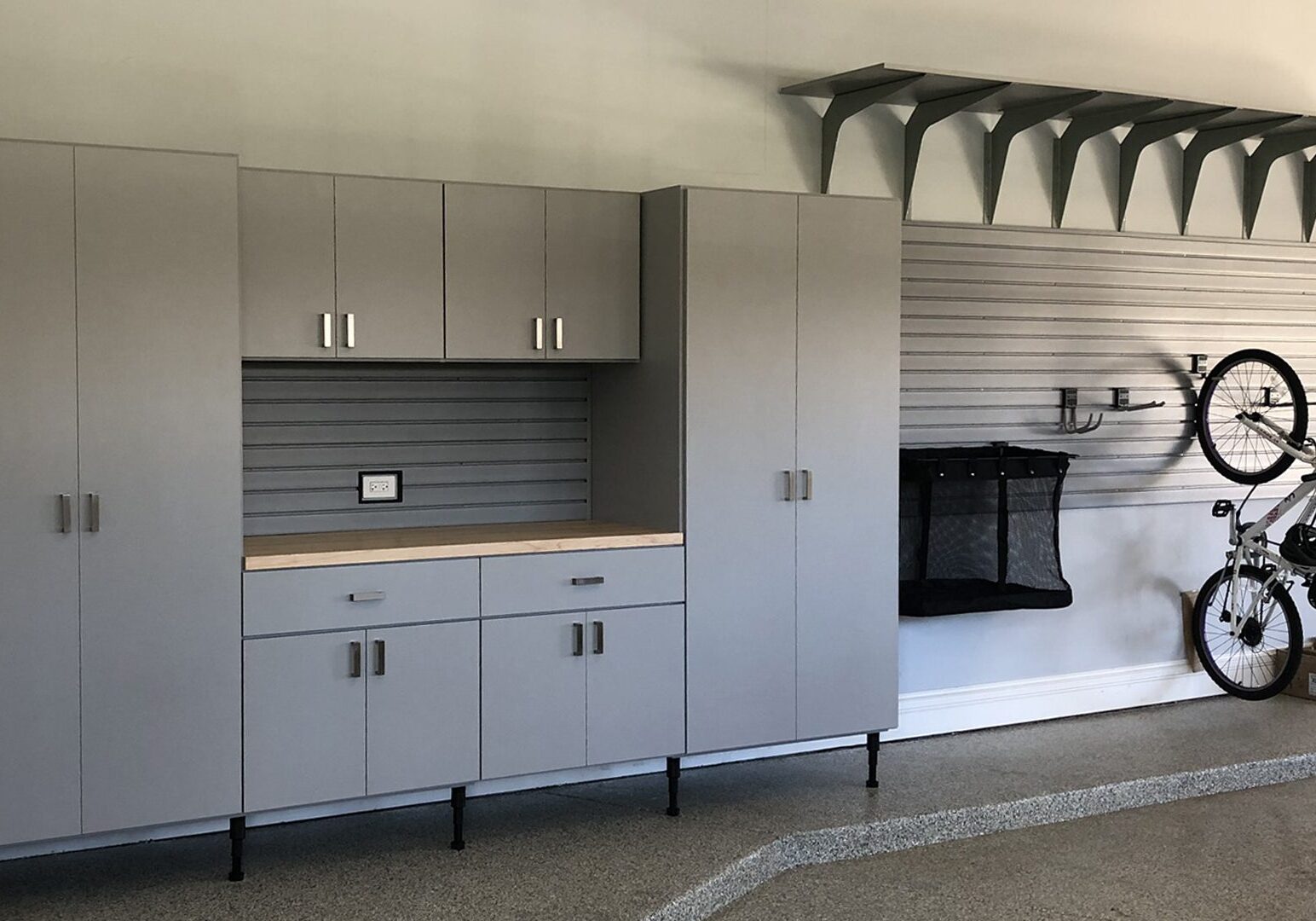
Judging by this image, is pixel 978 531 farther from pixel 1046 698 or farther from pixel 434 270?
pixel 434 270

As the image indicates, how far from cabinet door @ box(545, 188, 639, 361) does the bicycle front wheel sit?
3.02 m

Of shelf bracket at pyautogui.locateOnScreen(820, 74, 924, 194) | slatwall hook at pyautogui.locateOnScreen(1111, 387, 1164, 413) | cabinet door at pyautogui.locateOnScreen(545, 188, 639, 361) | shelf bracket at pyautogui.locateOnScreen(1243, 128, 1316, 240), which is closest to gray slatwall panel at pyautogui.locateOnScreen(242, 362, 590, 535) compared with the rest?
cabinet door at pyautogui.locateOnScreen(545, 188, 639, 361)

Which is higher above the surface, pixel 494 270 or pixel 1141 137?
pixel 1141 137

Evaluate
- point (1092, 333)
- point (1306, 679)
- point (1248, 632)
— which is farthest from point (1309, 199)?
point (1306, 679)

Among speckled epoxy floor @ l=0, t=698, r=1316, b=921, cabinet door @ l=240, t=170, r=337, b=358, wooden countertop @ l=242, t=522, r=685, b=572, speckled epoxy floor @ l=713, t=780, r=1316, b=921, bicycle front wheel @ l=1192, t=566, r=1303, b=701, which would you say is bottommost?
speckled epoxy floor @ l=713, t=780, r=1316, b=921

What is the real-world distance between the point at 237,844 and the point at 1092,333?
4.01 metres

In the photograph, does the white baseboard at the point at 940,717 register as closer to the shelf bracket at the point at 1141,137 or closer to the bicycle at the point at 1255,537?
the bicycle at the point at 1255,537

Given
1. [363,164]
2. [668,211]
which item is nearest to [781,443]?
[668,211]

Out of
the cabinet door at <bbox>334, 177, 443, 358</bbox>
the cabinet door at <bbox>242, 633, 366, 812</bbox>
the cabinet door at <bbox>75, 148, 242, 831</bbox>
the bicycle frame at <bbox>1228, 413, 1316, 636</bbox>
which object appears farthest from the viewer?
the bicycle frame at <bbox>1228, 413, 1316, 636</bbox>

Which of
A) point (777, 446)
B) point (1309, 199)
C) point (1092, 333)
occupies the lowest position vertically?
point (777, 446)

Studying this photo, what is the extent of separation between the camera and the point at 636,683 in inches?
185

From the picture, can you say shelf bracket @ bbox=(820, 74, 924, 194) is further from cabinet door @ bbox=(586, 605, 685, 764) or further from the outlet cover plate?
the outlet cover plate

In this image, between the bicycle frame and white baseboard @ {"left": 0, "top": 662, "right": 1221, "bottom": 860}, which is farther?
the bicycle frame

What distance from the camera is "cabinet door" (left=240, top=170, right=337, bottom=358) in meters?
4.27
